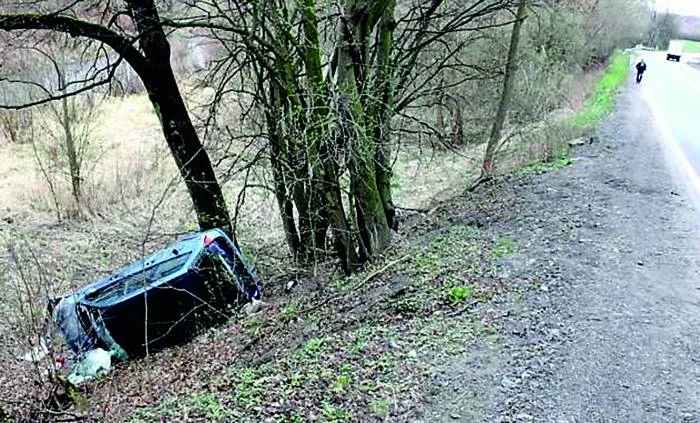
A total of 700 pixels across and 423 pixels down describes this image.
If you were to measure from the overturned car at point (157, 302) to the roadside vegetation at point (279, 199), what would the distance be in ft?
1.09

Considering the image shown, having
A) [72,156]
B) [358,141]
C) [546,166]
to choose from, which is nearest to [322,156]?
[358,141]

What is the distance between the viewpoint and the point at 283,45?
8.72 meters

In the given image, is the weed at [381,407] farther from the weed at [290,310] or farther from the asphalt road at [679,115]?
the asphalt road at [679,115]

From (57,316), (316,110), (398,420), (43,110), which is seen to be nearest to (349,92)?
(316,110)

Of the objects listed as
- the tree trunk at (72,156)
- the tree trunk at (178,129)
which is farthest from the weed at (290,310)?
the tree trunk at (72,156)

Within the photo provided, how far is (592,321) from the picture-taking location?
17.1ft

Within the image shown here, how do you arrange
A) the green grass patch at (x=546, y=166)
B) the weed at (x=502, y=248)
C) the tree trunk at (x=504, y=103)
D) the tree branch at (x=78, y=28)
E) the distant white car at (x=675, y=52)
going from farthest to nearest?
the distant white car at (x=675, y=52)
the tree trunk at (x=504, y=103)
the green grass patch at (x=546, y=166)
the tree branch at (x=78, y=28)
the weed at (x=502, y=248)

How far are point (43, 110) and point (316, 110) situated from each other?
449 inches

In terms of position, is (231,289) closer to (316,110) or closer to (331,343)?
(316,110)

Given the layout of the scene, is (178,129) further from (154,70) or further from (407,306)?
(407,306)

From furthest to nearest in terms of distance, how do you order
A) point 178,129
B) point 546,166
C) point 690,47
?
point 690,47 → point 546,166 → point 178,129

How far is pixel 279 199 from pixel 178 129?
5.98 ft

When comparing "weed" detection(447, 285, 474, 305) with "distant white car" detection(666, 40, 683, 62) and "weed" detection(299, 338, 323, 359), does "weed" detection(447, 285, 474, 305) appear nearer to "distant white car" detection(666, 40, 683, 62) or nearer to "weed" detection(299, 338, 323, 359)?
"weed" detection(299, 338, 323, 359)

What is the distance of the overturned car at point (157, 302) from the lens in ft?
25.1
